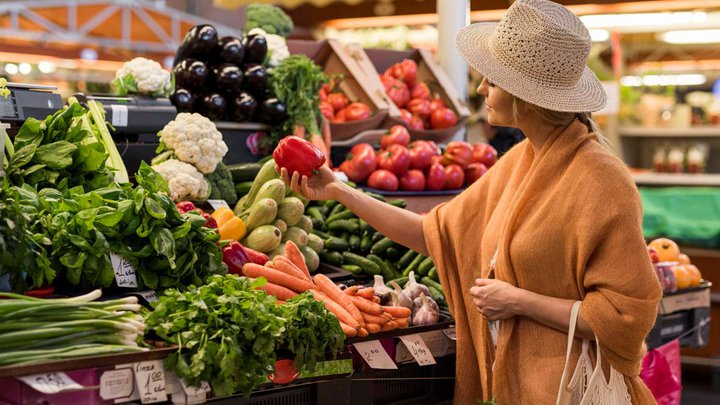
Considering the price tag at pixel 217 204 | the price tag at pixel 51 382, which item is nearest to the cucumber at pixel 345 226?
the price tag at pixel 217 204

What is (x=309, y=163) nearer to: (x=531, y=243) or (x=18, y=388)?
(x=531, y=243)

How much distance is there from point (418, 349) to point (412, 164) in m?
2.02

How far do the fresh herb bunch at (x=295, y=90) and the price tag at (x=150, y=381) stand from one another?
233 centimetres

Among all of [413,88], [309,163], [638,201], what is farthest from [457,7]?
[638,201]

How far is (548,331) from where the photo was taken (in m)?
2.73

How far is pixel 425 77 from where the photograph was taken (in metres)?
5.82

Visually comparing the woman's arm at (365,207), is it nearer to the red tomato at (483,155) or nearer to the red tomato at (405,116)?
the red tomato at (483,155)

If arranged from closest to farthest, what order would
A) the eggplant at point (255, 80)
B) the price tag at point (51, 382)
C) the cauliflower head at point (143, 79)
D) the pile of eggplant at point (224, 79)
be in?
the price tag at point (51, 382)
the cauliflower head at point (143, 79)
the pile of eggplant at point (224, 79)
the eggplant at point (255, 80)

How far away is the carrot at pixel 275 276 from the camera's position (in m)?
2.93

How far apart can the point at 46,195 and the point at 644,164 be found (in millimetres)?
8632

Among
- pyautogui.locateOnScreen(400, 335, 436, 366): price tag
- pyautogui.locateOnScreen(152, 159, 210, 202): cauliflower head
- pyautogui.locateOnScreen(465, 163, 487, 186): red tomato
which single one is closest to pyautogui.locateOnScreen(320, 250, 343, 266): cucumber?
pyautogui.locateOnScreen(152, 159, 210, 202): cauliflower head

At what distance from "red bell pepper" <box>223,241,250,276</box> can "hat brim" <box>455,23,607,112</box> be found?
1.03 m

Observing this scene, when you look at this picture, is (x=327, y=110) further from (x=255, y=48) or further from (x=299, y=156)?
(x=299, y=156)

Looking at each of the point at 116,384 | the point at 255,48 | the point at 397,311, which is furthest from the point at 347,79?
the point at 116,384
